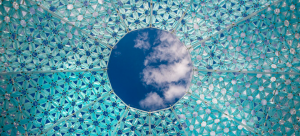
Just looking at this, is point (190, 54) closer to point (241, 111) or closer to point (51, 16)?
point (241, 111)

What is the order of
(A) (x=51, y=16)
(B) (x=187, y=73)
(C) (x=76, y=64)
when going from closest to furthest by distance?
(A) (x=51, y=16)
(C) (x=76, y=64)
(B) (x=187, y=73)

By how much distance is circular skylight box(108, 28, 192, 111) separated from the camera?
48.3ft

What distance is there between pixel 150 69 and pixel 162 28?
125 inches

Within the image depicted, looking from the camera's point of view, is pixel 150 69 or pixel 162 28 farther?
pixel 150 69

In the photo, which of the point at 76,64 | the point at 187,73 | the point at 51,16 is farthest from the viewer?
the point at 187,73

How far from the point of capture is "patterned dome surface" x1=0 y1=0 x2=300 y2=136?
1301 cm

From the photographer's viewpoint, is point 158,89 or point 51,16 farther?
point 158,89

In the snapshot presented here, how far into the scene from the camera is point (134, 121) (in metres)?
14.8

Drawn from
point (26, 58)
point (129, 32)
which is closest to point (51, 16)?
point (26, 58)

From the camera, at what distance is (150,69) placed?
15.2 m

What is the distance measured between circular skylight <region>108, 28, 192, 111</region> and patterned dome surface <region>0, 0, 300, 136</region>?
519mm

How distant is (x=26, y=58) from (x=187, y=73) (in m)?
11.1

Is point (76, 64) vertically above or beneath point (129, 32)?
beneath

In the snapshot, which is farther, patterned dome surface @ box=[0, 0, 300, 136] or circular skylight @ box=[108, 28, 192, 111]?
circular skylight @ box=[108, 28, 192, 111]
